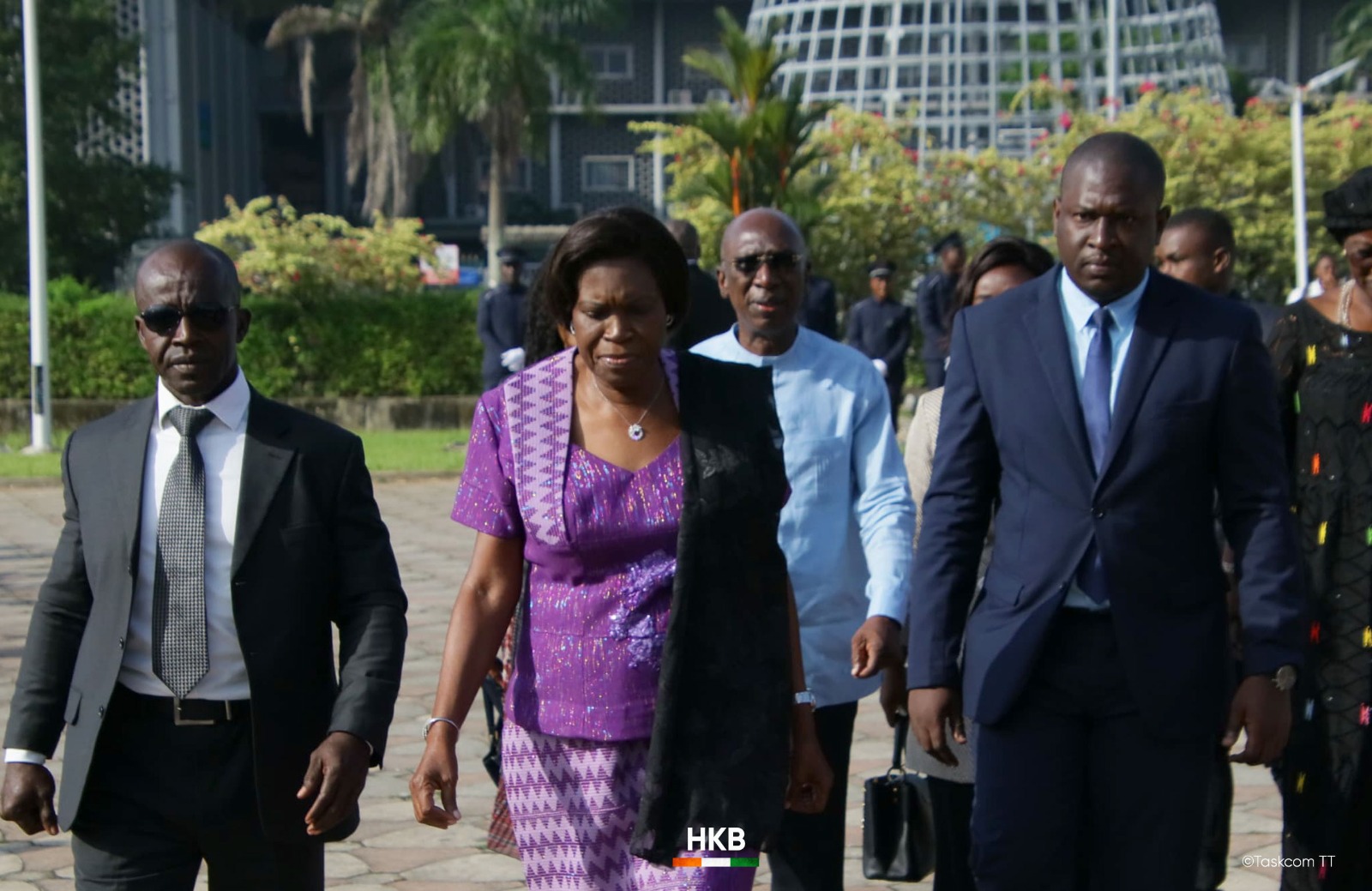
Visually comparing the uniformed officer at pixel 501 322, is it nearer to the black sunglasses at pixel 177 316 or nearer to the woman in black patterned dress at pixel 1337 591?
the woman in black patterned dress at pixel 1337 591

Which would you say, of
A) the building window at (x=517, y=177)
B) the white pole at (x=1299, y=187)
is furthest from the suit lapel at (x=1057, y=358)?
the building window at (x=517, y=177)

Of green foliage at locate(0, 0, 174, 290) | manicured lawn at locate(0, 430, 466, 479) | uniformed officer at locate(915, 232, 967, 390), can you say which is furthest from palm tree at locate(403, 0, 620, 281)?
uniformed officer at locate(915, 232, 967, 390)

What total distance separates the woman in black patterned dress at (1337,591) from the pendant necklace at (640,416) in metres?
1.83

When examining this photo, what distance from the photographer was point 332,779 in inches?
140

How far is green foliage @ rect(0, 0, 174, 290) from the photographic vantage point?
27.8 meters

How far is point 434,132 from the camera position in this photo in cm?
4522

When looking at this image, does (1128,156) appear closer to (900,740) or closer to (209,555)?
(900,740)

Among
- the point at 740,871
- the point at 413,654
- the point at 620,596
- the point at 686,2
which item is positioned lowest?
the point at 413,654

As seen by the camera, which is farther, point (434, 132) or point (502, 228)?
point (502, 228)

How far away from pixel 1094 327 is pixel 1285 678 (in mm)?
761

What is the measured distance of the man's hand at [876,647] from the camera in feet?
13.4

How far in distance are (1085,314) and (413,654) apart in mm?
6041

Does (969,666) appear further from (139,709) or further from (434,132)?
(434,132)

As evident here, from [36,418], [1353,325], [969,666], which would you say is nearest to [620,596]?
[969,666]
